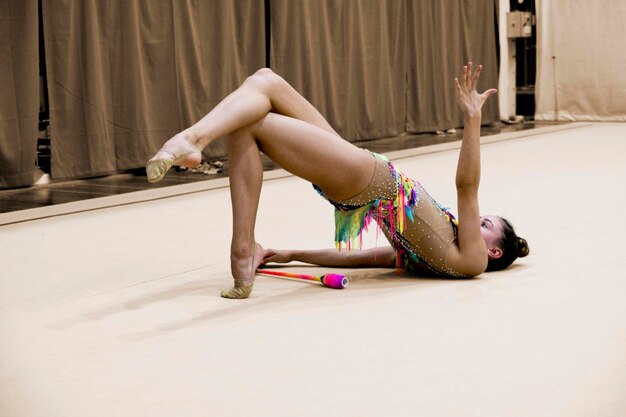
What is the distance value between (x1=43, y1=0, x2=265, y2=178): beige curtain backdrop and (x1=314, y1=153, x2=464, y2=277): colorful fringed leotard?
105 inches

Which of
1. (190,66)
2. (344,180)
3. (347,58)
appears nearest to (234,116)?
(344,180)

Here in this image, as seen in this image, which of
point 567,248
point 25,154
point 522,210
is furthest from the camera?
point 25,154

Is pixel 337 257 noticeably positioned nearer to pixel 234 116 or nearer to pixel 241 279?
pixel 241 279

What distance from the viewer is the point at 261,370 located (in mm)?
1620

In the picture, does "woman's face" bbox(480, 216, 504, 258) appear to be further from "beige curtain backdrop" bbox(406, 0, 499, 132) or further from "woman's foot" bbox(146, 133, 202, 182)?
"beige curtain backdrop" bbox(406, 0, 499, 132)

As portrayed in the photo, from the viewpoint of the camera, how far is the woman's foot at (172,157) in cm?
184

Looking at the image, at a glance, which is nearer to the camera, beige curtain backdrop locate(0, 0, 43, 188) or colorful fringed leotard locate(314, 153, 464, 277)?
colorful fringed leotard locate(314, 153, 464, 277)

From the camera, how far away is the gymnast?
212cm

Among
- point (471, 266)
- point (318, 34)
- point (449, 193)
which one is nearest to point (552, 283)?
point (471, 266)

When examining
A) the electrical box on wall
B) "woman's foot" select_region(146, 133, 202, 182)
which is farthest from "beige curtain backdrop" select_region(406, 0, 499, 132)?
"woman's foot" select_region(146, 133, 202, 182)

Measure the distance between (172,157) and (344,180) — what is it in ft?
1.55

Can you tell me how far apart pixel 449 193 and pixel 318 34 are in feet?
8.34

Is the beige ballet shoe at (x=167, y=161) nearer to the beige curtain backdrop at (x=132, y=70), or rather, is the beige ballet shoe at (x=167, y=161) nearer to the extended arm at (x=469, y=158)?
the extended arm at (x=469, y=158)

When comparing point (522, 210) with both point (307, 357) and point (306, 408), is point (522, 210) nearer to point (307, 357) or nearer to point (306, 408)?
point (307, 357)
